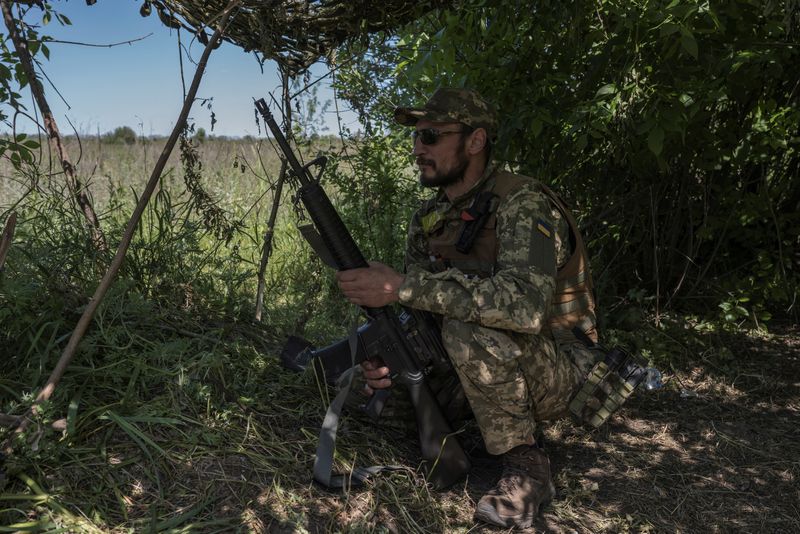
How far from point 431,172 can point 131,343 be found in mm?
1423

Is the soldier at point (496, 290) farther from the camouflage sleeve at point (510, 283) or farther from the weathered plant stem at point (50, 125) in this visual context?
the weathered plant stem at point (50, 125)

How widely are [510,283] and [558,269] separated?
462 millimetres

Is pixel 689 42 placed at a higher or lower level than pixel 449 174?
higher

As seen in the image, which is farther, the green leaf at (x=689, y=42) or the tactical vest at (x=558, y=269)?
the tactical vest at (x=558, y=269)

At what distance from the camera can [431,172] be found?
289 centimetres

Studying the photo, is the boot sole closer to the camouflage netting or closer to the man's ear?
the man's ear

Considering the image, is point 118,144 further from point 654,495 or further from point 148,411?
point 654,495

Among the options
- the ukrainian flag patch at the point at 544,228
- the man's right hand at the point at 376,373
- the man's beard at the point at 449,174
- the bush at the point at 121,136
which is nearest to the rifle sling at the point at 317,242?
the man's right hand at the point at 376,373

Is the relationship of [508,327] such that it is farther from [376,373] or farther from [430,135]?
[430,135]

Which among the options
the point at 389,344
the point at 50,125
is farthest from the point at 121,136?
the point at 389,344

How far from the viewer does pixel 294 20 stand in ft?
10.1

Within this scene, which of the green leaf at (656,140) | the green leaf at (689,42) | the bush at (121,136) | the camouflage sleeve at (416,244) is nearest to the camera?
the green leaf at (689,42)

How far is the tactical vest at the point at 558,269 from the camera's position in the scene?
279cm

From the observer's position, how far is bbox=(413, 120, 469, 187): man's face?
9.34 ft
